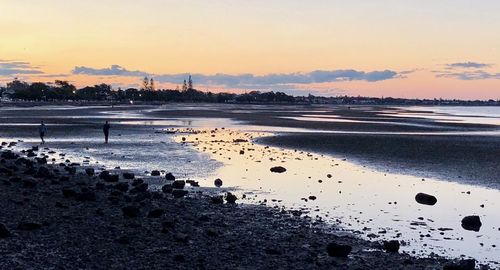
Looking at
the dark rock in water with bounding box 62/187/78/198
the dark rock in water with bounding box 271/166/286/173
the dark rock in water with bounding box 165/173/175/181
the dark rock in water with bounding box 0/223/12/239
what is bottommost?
the dark rock in water with bounding box 271/166/286/173

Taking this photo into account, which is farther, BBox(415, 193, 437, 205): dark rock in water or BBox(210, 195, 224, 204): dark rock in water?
BBox(415, 193, 437, 205): dark rock in water

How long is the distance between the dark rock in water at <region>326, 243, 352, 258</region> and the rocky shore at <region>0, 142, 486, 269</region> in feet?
0.08

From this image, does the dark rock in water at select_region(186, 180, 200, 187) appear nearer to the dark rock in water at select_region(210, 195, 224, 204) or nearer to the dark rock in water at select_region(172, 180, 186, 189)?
the dark rock in water at select_region(172, 180, 186, 189)

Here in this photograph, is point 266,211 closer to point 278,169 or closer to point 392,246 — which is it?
point 392,246

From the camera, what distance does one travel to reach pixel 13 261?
10.2m

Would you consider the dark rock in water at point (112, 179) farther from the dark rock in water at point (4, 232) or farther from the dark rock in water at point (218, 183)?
the dark rock in water at point (4, 232)

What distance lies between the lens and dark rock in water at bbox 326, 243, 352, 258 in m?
13.2

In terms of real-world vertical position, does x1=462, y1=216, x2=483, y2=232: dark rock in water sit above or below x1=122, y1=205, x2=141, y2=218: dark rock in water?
below

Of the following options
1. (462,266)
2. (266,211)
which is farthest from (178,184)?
(462,266)

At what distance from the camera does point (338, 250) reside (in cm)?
1317

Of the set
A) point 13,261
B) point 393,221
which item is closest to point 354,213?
point 393,221

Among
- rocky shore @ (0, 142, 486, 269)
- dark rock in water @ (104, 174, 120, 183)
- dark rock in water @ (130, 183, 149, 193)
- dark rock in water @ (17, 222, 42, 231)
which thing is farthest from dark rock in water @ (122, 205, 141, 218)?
dark rock in water @ (104, 174, 120, 183)

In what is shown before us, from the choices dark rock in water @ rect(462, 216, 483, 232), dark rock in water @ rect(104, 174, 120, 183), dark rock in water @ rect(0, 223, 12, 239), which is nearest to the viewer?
dark rock in water @ rect(0, 223, 12, 239)

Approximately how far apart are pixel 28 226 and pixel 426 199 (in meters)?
14.1
